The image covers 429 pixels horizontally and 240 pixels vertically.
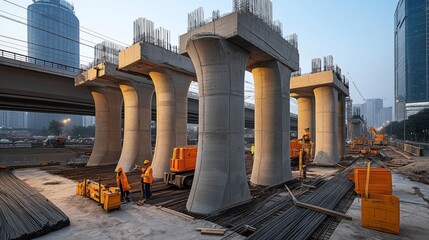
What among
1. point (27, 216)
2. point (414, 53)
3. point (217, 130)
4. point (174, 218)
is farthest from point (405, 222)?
point (414, 53)

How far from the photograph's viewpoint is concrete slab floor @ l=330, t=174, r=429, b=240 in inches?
298

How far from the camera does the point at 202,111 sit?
10.9 m

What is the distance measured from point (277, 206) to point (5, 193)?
45.7 feet

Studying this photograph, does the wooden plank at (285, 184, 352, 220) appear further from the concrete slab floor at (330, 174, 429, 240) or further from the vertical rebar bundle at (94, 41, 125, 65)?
the vertical rebar bundle at (94, 41, 125, 65)

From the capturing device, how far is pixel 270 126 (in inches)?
578

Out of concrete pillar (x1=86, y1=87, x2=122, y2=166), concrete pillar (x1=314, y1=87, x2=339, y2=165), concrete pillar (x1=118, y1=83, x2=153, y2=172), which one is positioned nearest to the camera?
concrete pillar (x1=118, y1=83, x2=153, y2=172)

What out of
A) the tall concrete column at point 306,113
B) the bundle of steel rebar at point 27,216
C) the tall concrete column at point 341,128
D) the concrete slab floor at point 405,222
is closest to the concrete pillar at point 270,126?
the concrete slab floor at point 405,222

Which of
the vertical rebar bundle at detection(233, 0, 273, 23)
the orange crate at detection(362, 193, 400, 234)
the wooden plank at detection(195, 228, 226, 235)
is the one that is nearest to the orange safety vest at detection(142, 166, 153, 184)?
the wooden plank at detection(195, 228, 226, 235)

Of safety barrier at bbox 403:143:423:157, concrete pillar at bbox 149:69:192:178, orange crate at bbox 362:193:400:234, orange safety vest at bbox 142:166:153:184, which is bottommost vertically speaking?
safety barrier at bbox 403:143:423:157

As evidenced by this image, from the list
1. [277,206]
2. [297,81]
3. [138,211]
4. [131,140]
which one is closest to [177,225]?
[138,211]

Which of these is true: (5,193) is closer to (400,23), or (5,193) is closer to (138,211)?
(138,211)

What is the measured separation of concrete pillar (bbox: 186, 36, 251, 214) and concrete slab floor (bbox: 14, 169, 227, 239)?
4.89 ft

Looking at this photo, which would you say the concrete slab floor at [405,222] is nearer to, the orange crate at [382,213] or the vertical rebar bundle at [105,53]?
the orange crate at [382,213]

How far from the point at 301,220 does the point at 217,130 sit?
4913 mm
